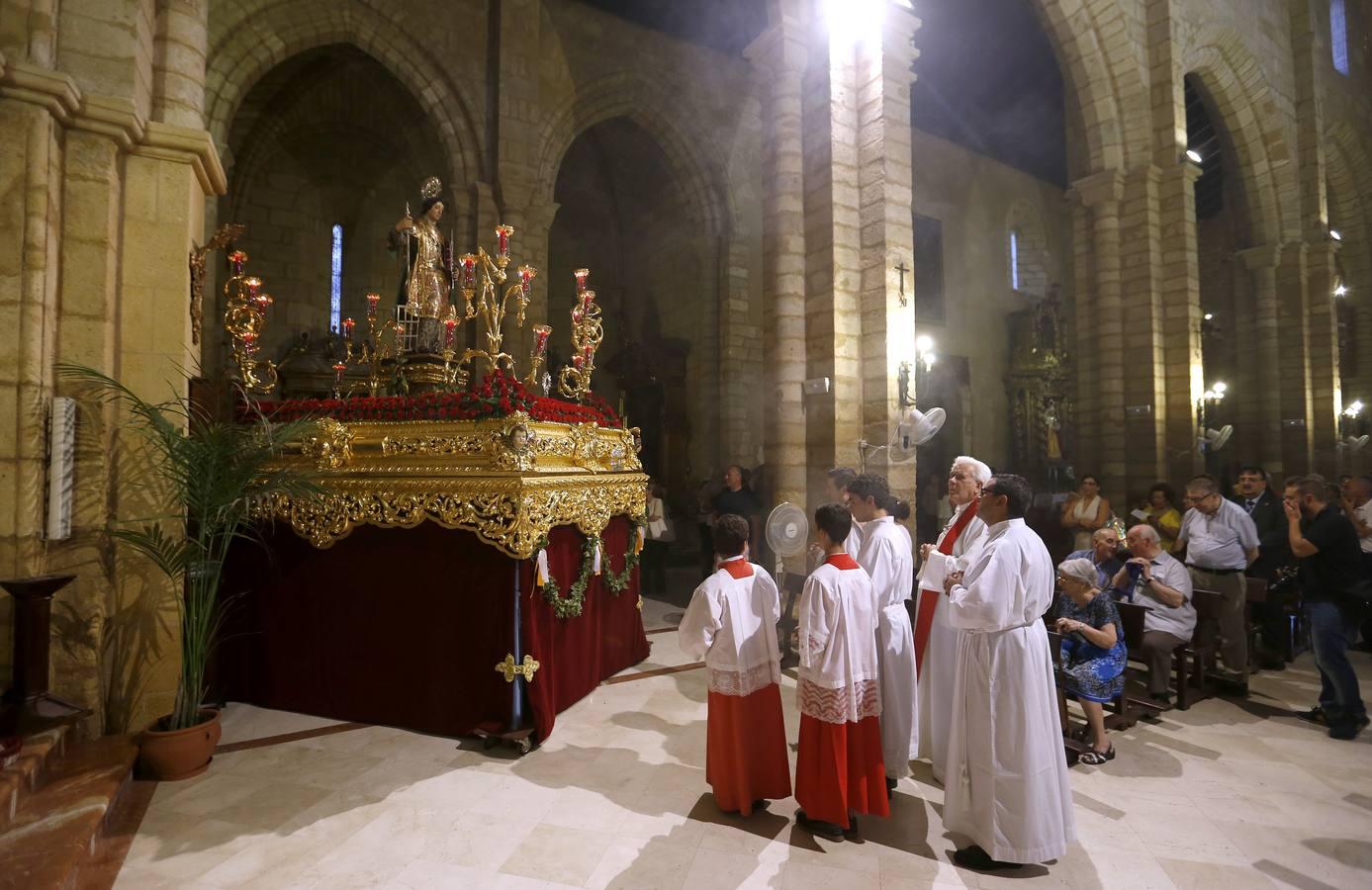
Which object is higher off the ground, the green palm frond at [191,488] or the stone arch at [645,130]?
the stone arch at [645,130]

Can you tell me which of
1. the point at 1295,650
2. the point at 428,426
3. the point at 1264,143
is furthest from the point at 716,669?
the point at 1264,143

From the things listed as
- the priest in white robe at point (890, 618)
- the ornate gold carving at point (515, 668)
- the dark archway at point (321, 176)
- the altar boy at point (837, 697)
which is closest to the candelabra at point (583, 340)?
the ornate gold carving at point (515, 668)

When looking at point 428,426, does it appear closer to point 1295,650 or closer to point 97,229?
point 97,229

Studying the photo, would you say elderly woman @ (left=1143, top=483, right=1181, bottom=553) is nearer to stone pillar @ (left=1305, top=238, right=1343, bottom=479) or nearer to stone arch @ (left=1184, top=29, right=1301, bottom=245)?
stone pillar @ (left=1305, top=238, right=1343, bottom=479)

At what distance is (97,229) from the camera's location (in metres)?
4.04

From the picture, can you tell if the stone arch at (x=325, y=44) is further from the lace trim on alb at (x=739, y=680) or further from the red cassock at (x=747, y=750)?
the red cassock at (x=747, y=750)

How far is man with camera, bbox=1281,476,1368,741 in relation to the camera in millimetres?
4496

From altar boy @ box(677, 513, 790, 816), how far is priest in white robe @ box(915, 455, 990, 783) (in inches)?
39.7

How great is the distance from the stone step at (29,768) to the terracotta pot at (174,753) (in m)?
0.38

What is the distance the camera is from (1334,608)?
15.1 ft

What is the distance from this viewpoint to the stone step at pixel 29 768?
116 inches

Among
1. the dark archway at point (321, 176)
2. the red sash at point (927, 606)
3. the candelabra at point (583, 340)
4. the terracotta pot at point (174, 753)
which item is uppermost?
the dark archway at point (321, 176)

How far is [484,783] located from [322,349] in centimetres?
997

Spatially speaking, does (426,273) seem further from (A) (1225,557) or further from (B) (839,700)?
(A) (1225,557)
